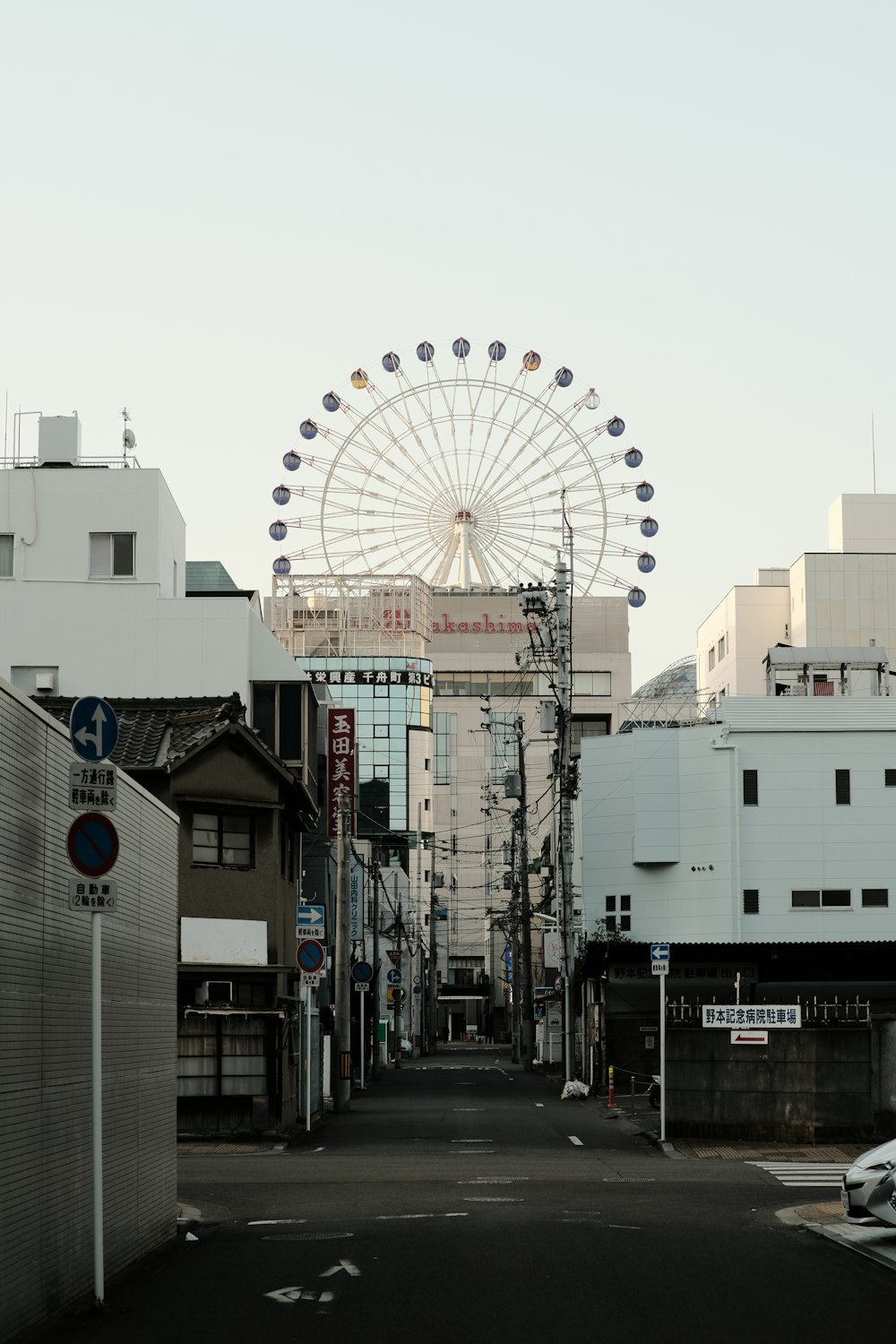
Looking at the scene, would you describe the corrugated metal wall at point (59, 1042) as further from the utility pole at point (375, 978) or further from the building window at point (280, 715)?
the utility pole at point (375, 978)

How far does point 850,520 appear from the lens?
118 metres

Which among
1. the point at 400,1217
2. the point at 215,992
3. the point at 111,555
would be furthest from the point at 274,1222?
the point at 111,555

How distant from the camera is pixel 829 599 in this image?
4518 inches

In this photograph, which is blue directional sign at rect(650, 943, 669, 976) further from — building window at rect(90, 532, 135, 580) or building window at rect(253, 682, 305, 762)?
building window at rect(90, 532, 135, 580)

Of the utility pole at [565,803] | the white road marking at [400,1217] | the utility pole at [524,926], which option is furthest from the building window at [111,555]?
the white road marking at [400,1217]

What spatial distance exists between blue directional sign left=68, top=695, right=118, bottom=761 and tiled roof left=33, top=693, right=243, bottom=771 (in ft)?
63.8

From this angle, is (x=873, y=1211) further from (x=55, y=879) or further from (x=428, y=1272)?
(x=55, y=879)

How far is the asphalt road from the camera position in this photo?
38.9ft

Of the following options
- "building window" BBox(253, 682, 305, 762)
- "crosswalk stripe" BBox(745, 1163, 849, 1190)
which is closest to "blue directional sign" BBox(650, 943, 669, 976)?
"crosswalk stripe" BBox(745, 1163, 849, 1190)

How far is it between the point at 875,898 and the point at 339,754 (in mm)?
18076

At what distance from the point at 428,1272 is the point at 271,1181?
34.4 feet

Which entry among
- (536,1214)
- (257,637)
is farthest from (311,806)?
(536,1214)

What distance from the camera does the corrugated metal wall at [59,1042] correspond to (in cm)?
1149

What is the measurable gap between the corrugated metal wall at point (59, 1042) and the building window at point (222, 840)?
685 inches
